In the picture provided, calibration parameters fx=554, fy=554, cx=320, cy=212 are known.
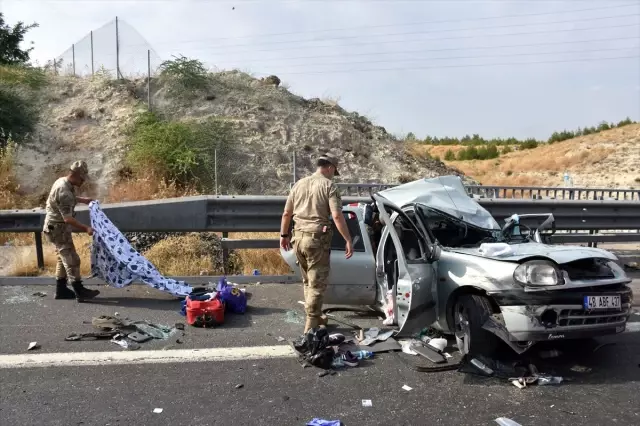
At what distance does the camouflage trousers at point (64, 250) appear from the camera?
629cm

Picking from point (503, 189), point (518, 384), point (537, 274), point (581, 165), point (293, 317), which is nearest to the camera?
point (518, 384)

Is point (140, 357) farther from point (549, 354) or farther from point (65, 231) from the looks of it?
point (549, 354)

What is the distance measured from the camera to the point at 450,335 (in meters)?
5.27

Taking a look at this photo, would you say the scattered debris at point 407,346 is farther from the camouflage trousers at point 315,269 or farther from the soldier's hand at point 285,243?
the soldier's hand at point 285,243

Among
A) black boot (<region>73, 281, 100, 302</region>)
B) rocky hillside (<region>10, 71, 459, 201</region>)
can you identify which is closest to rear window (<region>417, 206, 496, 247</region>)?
black boot (<region>73, 281, 100, 302</region>)

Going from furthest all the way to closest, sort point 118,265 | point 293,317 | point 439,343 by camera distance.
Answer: point 118,265
point 293,317
point 439,343

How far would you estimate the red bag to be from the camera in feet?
18.1

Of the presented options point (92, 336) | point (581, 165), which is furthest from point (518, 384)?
point (581, 165)

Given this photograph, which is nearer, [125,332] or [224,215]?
[125,332]

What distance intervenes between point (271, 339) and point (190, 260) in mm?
3146

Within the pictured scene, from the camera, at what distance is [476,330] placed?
14.7 feet

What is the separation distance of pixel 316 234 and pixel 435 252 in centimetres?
110

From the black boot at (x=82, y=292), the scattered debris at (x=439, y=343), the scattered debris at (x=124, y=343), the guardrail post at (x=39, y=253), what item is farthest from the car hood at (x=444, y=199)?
the guardrail post at (x=39, y=253)

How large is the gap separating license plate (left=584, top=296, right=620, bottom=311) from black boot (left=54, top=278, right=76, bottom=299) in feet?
17.8
